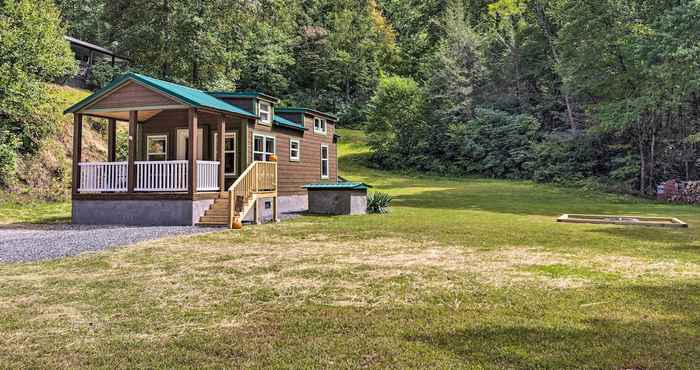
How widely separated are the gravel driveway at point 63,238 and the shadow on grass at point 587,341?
7337mm

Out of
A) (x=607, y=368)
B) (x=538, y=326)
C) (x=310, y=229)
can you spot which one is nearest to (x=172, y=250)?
(x=310, y=229)

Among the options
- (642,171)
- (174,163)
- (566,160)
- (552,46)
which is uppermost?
(552,46)

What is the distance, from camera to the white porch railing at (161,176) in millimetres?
13867

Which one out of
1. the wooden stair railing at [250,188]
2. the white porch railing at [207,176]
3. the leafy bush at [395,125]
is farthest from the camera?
the leafy bush at [395,125]

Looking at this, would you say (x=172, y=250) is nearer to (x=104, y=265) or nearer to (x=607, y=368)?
(x=104, y=265)

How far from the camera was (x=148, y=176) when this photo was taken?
14055mm

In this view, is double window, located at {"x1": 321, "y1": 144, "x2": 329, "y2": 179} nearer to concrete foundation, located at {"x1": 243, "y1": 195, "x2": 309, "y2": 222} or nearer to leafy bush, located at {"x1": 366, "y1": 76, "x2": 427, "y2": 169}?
concrete foundation, located at {"x1": 243, "y1": 195, "x2": 309, "y2": 222}

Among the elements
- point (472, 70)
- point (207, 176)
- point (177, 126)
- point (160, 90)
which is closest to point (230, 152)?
point (177, 126)

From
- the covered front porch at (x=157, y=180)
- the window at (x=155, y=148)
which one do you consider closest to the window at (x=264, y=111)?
the covered front porch at (x=157, y=180)

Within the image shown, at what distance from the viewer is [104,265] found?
725 centimetres

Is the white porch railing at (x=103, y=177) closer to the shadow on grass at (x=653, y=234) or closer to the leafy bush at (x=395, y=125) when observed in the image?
the shadow on grass at (x=653, y=234)

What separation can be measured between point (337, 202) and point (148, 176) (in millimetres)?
6282

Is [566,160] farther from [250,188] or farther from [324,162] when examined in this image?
[250,188]

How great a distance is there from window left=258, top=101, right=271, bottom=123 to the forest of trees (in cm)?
1114
